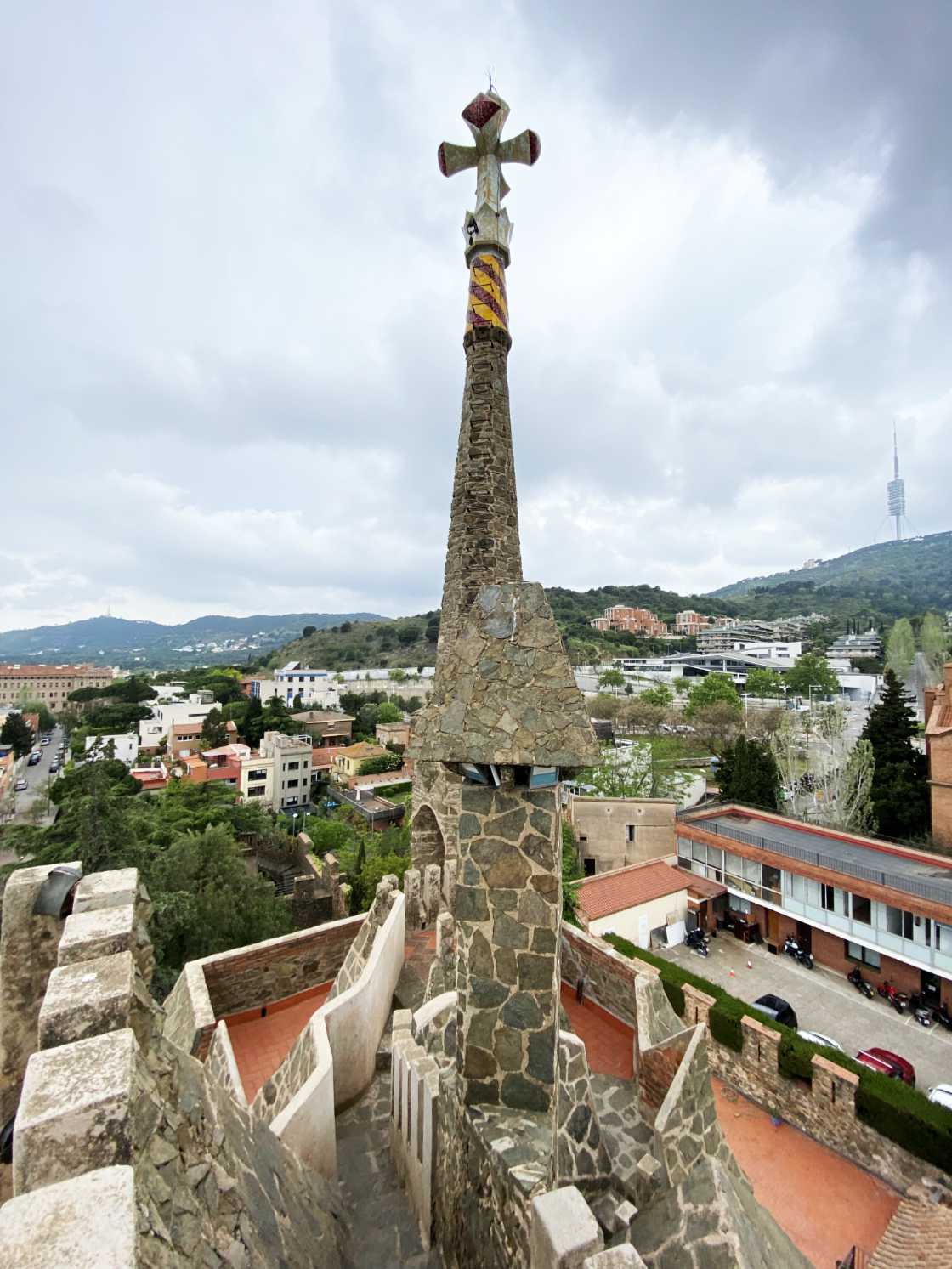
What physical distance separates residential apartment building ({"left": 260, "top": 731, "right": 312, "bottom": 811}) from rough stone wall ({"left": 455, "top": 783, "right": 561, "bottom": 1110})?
44908mm

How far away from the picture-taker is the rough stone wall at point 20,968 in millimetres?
2945

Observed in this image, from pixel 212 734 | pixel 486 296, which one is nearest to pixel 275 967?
pixel 486 296

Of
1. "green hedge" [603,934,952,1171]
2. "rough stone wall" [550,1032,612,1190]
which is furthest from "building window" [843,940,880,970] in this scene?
"rough stone wall" [550,1032,612,1190]

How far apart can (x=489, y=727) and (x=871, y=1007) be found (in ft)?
63.8

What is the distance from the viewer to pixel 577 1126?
4.25 m

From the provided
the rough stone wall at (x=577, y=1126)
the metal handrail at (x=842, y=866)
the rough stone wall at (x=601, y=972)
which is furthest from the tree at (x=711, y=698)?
the rough stone wall at (x=577, y=1126)

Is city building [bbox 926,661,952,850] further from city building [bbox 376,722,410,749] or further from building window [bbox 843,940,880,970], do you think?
city building [bbox 376,722,410,749]

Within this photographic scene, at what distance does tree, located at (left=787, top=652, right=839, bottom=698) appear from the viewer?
190 feet

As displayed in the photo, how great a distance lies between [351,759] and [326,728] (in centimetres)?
1404

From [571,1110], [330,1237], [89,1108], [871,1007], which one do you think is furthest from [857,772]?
[89,1108]

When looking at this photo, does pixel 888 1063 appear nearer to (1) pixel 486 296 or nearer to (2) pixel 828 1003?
(2) pixel 828 1003

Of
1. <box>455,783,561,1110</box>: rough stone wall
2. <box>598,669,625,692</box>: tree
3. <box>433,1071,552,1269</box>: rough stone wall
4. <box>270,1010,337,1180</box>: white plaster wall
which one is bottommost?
<box>598,669,625,692</box>: tree

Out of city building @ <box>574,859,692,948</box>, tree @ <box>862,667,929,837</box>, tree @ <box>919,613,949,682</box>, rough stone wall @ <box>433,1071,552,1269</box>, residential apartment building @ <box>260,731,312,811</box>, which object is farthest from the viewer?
tree @ <box>919,613,949,682</box>

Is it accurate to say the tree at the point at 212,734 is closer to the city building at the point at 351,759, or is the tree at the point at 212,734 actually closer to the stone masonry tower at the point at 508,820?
the city building at the point at 351,759
